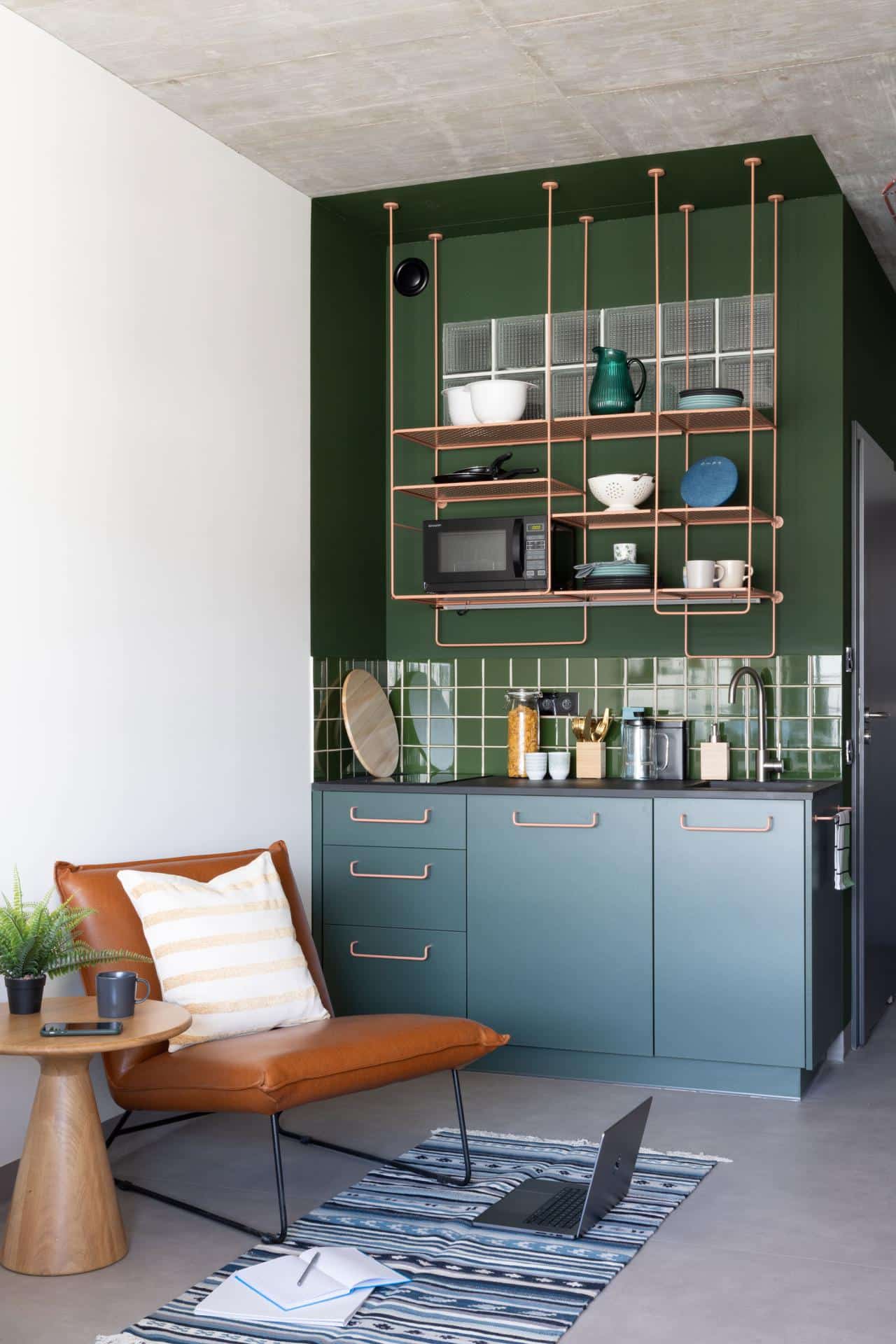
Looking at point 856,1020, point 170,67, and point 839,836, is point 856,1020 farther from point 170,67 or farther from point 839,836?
point 170,67

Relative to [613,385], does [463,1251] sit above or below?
below

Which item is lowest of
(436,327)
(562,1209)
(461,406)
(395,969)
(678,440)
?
(562,1209)

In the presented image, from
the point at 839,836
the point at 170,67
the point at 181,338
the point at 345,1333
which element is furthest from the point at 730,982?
the point at 170,67

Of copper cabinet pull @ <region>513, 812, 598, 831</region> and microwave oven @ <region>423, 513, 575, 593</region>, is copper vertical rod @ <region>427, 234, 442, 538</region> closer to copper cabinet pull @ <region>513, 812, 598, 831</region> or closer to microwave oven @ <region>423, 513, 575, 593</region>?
microwave oven @ <region>423, 513, 575, 593</region>

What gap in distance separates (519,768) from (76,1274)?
2401 millimetres

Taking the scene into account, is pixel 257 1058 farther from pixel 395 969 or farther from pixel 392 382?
pixel 392 382

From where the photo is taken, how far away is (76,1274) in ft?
9.09

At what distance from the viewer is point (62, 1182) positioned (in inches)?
109

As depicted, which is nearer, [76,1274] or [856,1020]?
[76,1274]

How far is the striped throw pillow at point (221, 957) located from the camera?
3250mm

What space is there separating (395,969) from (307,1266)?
1731mm

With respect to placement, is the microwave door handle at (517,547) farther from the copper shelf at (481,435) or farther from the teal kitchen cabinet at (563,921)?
the teal kitchen cabinet at (563,921)

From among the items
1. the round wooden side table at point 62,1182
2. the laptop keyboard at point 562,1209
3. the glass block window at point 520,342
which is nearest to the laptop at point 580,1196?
the laptop keyboard at point 562,1209

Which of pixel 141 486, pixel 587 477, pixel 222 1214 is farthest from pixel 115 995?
pixel 587 477
